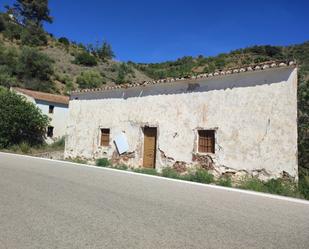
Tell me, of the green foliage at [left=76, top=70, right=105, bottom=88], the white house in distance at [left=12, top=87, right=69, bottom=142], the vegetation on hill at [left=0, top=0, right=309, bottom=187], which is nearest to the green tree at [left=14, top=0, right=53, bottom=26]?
the vegetation on hill at [left=0, top=0, right=309, bottom=187]

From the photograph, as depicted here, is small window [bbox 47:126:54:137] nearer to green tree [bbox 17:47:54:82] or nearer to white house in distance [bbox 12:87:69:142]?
white house in distance [bbox 12:87:69:142]

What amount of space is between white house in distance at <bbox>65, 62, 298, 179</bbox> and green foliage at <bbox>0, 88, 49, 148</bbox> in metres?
9.70

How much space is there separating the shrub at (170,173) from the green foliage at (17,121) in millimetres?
16524

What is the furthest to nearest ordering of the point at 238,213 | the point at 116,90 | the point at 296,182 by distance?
the point at 116,90, the point at 296,182, the point at 238,213

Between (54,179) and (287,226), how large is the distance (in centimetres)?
680

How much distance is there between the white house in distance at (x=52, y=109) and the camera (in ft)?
104

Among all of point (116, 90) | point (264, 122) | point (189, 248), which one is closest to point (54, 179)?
point (189, 248)

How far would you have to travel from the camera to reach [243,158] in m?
11.9

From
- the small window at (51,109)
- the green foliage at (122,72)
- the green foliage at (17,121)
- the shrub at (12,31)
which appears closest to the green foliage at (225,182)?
the green foliage at (17,121)

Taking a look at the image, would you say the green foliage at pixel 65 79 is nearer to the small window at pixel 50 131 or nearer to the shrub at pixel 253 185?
the small window at pixel 50 131

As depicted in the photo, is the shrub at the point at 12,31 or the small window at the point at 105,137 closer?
the small window at the point at 105,137

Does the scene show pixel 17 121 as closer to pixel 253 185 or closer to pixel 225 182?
pixel 225 182

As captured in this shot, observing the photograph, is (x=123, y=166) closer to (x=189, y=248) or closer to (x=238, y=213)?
(x=238, y=213)

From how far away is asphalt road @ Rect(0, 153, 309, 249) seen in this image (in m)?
4.37
